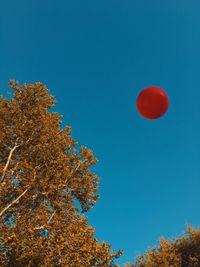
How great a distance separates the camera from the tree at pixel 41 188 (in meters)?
17.1

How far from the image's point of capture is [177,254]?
37.3m

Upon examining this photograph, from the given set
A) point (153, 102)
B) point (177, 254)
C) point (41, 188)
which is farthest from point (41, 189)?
point (177, 254)

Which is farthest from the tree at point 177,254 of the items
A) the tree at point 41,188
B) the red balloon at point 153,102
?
the red balloon at point 153,102

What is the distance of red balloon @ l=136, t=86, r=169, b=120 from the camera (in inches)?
523

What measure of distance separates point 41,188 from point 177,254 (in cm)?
2318

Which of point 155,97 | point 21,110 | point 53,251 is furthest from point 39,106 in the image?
point 155,97

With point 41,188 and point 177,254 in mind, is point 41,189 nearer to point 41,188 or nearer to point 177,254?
point 41,188

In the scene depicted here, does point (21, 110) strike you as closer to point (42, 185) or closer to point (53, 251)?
point (42, 185)

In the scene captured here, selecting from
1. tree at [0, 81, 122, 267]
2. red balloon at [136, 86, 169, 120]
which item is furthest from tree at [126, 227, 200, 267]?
red balloon at [136, 86, 169, 120]

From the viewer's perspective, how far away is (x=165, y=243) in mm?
39594

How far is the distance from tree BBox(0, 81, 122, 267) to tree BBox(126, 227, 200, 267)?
562 inches

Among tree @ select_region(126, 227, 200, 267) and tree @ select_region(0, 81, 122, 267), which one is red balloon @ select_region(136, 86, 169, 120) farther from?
tree @ select_region(126, 227, 200, 267)

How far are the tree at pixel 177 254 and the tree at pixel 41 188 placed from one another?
562 inches

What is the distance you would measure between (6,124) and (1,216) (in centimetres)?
832
